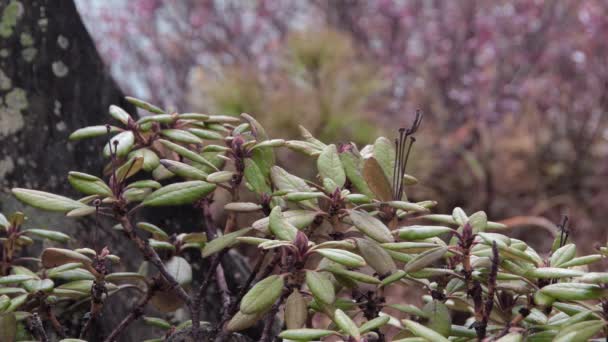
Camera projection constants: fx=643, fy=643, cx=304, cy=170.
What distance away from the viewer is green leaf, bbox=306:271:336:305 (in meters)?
0.77

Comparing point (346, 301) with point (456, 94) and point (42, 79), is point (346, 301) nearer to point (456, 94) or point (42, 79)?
point (42, 79)

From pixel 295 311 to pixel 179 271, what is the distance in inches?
11.6

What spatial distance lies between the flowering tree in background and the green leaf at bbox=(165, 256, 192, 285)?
2.36 meters

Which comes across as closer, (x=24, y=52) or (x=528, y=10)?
(x=24, y=52)

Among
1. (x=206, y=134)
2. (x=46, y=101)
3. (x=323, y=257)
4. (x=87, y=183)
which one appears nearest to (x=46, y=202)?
(x=87, y=183)

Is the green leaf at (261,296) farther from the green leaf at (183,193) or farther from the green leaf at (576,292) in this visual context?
the green leaf at (576,292)

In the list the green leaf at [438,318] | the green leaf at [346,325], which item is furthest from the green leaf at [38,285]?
the green leaf at [438,318]

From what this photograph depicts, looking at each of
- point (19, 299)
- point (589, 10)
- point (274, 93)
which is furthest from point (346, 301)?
point (589, 10)

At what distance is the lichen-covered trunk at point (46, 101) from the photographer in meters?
1.39

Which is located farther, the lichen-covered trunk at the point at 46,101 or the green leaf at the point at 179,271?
the lichen-covered trunk at the point at 46,101

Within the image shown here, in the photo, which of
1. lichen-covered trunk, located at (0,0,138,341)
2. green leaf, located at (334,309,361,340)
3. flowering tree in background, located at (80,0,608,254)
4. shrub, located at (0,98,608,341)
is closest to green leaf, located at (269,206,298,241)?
shrub, located at (0,98,608,341)

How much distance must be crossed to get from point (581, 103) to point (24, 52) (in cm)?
452

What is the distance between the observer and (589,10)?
4.96 meters

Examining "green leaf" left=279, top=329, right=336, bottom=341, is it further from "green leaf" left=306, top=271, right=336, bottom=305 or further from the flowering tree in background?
the flowering tree in background
